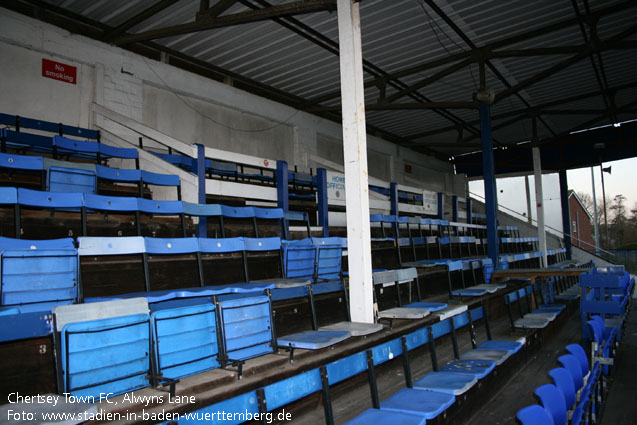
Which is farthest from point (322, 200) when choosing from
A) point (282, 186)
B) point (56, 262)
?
point (56, 262)

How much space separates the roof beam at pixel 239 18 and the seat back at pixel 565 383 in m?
3.99

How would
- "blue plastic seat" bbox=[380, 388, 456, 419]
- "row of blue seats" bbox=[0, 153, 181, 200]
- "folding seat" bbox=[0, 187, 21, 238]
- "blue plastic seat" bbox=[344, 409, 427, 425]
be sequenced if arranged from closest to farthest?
"blue plastic seat" bbox=[344, 409, 427, 425]
"blue plastic seat" bbox=[380, 388, 456, 419]
"folding seat" bbox=[0, 187, 21, 238]
"row of blue seats" bbox=[0, 153, 181, 200]

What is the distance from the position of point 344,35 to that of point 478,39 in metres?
5.96

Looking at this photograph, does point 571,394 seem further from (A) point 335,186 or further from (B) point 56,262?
(A) point 335,186

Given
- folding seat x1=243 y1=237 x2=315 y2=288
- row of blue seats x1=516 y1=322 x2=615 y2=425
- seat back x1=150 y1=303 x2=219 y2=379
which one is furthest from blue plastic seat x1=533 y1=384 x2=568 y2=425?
folding seat x1=243 y1=237 x2=315 y2=288

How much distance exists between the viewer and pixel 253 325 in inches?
101

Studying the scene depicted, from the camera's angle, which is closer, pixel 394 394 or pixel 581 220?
pixel 394 394

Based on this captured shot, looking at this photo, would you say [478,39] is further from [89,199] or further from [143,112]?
[89,199]

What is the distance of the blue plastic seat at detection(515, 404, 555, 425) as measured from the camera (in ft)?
5.50

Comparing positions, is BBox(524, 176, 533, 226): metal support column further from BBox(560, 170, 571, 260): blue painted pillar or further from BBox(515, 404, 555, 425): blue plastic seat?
BBox(515, 404, 555, 425): blue plastic seat

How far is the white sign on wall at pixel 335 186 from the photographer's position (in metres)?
7.09

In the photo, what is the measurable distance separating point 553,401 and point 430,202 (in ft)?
29.5

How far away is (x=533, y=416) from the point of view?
5.66 ft

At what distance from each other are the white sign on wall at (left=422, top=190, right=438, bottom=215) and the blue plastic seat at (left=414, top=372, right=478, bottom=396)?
7571 mm
